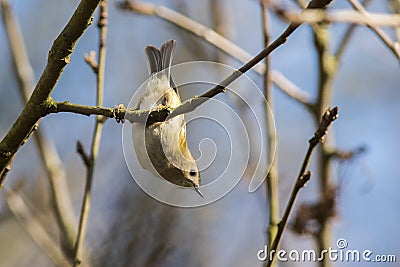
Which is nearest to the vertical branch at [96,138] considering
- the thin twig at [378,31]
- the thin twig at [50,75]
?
the thin twig at [50,75]

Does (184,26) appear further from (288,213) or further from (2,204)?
(2,204)

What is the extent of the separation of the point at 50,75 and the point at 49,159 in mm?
1102

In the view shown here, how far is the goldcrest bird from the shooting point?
149cm

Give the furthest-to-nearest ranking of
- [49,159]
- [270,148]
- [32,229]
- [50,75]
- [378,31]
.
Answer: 1. [49,159]
2. [32,229]
3. [270,148]
4. [378,31]
5. [50,75]

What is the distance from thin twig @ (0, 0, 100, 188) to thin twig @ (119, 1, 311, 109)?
2.63 ft

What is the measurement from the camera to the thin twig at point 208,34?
195cm

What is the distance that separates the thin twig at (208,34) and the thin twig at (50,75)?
2.63ft

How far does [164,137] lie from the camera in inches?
58.8

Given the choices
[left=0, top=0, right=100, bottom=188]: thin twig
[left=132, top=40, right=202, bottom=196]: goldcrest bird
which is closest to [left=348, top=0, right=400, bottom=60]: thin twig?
[left=132, top=40, right=202, bottom=196]: goldcrest bird

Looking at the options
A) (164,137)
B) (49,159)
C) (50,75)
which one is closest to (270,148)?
(164,137)

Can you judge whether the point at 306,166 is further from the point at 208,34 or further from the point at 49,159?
the point at 49,159

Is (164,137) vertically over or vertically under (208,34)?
under

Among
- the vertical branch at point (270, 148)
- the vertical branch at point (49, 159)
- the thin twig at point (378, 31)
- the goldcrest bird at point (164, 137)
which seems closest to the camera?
the thin twig at point (378, 31)

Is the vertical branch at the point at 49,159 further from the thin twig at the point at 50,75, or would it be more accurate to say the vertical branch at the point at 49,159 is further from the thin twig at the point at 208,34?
the thin twig at the point at 50,75
